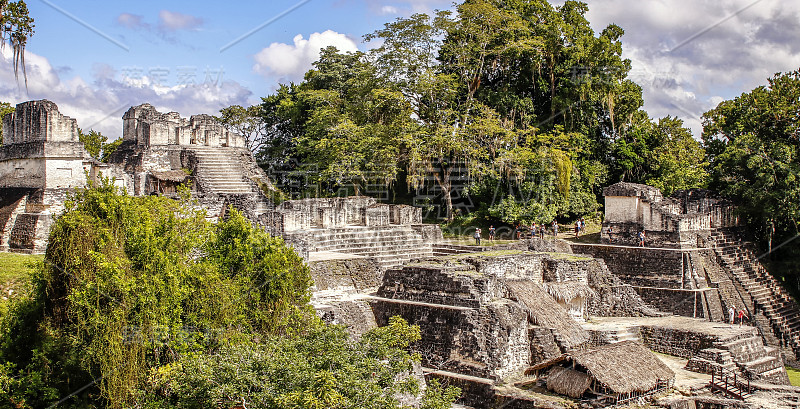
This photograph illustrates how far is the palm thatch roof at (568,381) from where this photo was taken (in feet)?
42.4

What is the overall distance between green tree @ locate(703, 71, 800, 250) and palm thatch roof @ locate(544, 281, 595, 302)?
29.2 ft

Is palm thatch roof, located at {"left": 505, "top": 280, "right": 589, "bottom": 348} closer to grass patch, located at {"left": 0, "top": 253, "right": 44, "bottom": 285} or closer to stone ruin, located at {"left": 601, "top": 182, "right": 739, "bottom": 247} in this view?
stone ruin, located at {"left": 601, "top": 182, "right": 739, "bottom": 247}

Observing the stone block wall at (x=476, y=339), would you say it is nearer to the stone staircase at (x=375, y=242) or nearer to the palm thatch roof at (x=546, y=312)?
the palm thatch roof at (x=546, y=312)

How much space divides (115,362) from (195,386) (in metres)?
1.11

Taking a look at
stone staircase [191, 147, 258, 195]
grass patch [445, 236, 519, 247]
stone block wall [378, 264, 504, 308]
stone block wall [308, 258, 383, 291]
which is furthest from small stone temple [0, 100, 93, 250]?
grass patch [445, 236, 519, 247]

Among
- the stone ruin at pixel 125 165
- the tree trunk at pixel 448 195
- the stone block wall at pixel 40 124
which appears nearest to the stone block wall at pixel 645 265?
the tree trunk at pixel 448 195

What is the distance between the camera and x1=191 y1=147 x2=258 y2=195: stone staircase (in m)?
25.5

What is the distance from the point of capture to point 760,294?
74.7 feet

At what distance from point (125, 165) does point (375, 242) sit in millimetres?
11320

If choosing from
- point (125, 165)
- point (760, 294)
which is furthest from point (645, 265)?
point (125, 165)

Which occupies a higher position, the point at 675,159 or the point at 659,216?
the point at 675,159

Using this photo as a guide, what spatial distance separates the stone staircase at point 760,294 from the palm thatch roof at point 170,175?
18677 millimetres

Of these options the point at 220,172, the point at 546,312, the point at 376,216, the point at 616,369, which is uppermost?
the point at 220,172

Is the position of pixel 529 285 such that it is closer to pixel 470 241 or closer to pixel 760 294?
pixel 470 241
